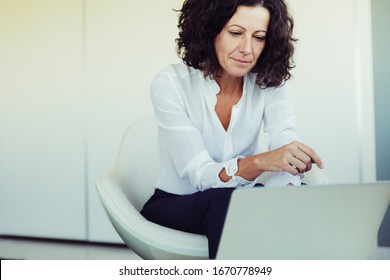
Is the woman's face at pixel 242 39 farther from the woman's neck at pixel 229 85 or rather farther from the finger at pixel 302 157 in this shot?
the finger at pixel 302 157

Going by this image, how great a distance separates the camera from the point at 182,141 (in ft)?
4.96

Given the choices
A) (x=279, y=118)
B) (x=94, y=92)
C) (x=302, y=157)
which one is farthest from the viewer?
(x=94, y=92)

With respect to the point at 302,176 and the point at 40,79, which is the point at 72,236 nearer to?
the point at 40,79

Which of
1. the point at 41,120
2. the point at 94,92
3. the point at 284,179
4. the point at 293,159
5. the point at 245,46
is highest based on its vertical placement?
the point at 245,46

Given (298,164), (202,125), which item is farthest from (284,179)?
(202,125)

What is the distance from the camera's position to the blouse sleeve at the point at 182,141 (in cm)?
145

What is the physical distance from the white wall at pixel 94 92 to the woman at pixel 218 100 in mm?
1119

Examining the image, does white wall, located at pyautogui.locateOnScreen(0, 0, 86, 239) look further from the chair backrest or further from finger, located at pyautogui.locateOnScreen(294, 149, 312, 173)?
finger, located at pyautogui.locateOnScreen(294, 149, 312, 173)

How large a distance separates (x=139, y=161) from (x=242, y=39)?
1.76 ft

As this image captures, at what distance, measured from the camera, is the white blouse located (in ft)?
4.94

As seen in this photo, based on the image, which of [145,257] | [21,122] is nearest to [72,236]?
[21,122]

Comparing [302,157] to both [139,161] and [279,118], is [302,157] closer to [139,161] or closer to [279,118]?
[279,118]

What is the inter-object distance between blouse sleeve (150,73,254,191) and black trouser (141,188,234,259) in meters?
0.06

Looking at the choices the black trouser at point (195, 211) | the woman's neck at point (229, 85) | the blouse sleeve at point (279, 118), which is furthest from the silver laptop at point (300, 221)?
the woman's neck at point (229, 85)
